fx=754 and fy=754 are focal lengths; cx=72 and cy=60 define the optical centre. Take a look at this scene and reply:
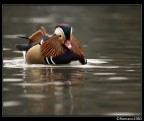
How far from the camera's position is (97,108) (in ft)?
42.0

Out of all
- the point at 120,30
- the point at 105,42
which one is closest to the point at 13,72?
the point at 105,42

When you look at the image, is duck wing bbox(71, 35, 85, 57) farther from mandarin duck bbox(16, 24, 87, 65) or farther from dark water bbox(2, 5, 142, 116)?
dark water bbox(2, 5, 142, 116)

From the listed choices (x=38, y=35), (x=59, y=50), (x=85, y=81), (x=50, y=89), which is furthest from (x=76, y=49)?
(x=50, y=89)

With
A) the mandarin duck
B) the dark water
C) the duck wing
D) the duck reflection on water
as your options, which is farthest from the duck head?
the duck reflection on water

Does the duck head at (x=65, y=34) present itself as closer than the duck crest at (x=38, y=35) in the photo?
Result: Yes

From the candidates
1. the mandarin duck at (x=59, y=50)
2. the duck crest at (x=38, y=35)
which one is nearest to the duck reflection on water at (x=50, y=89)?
the mandarin duck at (x=59, y=50)

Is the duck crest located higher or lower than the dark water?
higher

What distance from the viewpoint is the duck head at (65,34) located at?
59.0 feet

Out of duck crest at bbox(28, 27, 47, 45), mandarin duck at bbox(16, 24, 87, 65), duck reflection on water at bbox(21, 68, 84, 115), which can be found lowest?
duck reflection on water at bbox(21, 68, 84, 115)

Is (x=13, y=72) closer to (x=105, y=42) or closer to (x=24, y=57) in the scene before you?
(x=24, y=57)

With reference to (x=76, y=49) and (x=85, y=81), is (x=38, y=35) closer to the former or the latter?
(x=76, y=49)

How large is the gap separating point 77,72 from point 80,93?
107 inches

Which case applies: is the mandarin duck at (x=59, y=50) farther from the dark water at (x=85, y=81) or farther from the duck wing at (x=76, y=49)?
the dark water at (x=85, y=81)

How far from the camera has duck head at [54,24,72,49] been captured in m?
18.0
